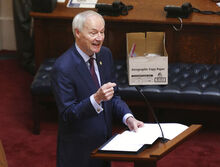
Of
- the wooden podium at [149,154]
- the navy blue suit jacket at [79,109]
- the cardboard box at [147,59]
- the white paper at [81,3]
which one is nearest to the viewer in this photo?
the wooden podium at [149,154]

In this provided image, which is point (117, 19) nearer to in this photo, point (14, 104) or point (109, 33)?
point (109, 33)

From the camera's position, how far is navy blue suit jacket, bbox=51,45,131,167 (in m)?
2.98

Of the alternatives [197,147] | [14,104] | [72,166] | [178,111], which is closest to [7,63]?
[14,104]

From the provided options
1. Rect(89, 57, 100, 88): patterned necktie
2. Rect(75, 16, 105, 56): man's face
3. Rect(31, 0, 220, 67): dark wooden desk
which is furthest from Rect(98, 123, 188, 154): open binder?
Rect(31, 0, 220, 67): dark wooden desk

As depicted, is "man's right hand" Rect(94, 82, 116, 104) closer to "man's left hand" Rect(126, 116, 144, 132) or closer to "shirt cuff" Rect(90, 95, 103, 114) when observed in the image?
"shirt cuff" Rect(90, 95, 103, 114)

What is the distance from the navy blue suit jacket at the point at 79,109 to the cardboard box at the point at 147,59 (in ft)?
5.17

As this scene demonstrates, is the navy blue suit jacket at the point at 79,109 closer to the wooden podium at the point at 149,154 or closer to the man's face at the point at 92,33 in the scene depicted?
the man's face at the point at 92,33

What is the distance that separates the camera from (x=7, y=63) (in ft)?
22.2

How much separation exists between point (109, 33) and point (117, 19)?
21 centimetres

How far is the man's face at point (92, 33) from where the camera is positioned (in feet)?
9.58

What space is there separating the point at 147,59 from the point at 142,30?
501mm

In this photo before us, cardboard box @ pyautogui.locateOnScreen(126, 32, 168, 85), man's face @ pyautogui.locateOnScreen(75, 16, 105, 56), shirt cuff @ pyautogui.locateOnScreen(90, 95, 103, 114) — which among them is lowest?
cardboard box @ pyautogui.locateOnScreen(126, 32, 168, 85)

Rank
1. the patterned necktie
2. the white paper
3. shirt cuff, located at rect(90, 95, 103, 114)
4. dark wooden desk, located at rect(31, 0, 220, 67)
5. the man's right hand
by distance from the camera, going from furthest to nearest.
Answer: the white paper, dark wooden desk, located at rect(31, 0, 220, 67), the patterned necktie, shirt cuff, located at rect(90, 95, 103, 114), the man's right hand

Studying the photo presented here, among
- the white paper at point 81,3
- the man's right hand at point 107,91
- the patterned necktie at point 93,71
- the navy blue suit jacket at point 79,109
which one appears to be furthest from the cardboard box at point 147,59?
the man's right hand at point 107,91
